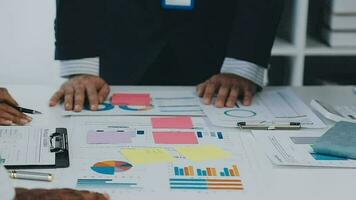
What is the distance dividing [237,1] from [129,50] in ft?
1.06

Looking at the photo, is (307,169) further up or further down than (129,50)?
further down

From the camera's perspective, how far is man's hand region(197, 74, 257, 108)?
1.38 m

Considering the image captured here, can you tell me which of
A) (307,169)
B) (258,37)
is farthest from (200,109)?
(307,169)

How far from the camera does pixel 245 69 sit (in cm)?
148

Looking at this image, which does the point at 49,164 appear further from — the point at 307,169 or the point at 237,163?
the point at 307,169

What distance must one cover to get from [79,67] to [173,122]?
1.24ft

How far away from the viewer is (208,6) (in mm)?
1605

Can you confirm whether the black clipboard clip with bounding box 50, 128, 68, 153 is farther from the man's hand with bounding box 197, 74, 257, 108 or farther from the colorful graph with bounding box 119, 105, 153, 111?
Result: the man's hand with bounding box 197, 74, 257, 108

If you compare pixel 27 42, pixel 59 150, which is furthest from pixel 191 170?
pixel 27 42

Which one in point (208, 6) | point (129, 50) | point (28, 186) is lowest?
point (28, 186)

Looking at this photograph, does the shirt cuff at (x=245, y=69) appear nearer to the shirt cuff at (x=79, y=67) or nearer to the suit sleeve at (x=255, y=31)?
the suit sleeve at (x=255, y=31)

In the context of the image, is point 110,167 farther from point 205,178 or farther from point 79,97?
point 79,97

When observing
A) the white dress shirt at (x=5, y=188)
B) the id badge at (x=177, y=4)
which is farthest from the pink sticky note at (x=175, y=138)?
the id badge at (x=177, y=4)

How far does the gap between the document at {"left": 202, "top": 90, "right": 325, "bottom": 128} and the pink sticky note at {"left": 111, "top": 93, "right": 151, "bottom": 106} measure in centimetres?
14
